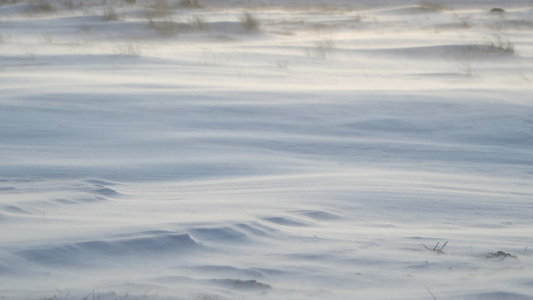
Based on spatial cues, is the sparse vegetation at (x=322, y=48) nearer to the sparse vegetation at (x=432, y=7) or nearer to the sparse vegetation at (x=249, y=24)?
the sparse vegetation at (x=249, y=24)

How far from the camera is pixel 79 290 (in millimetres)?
1921

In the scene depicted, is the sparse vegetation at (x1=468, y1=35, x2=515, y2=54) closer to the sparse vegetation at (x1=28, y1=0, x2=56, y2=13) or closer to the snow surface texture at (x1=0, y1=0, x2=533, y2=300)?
the snow surface texture at (x1=0, y1=0, x2=533, y2=300)

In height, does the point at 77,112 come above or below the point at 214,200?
above

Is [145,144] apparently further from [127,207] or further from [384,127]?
[384,127]

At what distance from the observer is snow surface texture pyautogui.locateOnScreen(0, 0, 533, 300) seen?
6.91 feet

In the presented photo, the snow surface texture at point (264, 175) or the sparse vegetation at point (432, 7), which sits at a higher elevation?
the sparse vegetation at point (432, 7)

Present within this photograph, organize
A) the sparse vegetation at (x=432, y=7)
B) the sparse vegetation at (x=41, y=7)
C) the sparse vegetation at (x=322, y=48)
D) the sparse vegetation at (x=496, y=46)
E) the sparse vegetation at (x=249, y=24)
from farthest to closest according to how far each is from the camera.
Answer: the sparse vegetation at (x=41, y=7), the sparse vegetation at (x=432, y=7), the sparse vegetation at (x=249, y=24), the sparse vegetation at (x=496, y=46), the sparse vegetation at (x=322, y=48)

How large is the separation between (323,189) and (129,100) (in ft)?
7.77

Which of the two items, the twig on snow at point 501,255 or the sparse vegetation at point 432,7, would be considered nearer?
the twig on snow at point 501,255

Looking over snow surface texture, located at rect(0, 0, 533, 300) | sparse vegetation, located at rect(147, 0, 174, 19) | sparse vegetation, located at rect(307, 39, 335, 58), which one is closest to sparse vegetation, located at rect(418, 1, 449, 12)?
sparse vegetation, located at rect(147, 0, 174, 19)

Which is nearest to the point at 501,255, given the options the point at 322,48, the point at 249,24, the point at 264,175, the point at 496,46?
the point at 264,175

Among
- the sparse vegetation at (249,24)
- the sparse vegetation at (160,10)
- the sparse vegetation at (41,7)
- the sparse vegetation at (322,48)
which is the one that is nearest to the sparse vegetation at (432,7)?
the sparse vegetation at (249,24)

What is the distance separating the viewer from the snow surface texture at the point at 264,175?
2.11 metres

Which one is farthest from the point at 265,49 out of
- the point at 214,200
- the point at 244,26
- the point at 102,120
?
the point at 214,200
